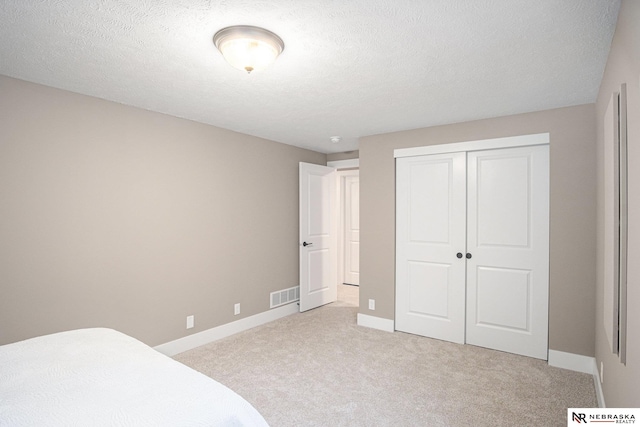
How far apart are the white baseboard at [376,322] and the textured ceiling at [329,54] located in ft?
7.93

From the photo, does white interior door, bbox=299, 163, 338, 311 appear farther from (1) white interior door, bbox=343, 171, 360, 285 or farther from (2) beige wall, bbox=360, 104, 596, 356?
(2) beige wall, bbox=360, 104, 596, 356

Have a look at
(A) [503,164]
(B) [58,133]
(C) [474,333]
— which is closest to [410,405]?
(C) [474,333]

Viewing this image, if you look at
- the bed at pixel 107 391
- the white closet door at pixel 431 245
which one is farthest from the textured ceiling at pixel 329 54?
the bed at pixel 107 391

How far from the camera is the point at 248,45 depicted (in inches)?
74.2

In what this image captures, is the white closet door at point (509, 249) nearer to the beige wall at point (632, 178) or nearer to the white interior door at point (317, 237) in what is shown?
the beige wall at point (632, 178)

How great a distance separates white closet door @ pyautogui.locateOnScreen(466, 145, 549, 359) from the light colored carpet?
235mm

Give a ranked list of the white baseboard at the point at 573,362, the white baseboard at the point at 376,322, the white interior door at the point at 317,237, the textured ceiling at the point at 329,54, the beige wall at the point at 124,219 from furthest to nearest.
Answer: the white interior door at the point at 317,237 < the white baseboard at the point at 376,322 < the white baseboard at the point at 573,362 < the beige wall at the point at 124,219 < the textured ceiling at the point at 329,54

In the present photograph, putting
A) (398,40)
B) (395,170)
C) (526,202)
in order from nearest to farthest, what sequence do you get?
(398,40)
(526,202)
(395,170)

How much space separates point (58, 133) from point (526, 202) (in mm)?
4152

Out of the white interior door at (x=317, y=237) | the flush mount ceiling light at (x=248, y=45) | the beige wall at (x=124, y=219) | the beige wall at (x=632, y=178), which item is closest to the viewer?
the beige wall at (x=632, y=178)

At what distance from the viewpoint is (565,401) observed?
2580mm

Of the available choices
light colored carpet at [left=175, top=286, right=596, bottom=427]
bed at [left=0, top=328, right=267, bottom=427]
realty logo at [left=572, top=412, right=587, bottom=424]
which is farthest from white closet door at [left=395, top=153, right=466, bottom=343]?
bed at [left=0, top=328, right=267, bottom=427]

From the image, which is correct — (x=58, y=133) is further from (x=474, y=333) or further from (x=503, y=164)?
(x=474, y=333)

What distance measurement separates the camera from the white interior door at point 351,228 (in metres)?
7.15
